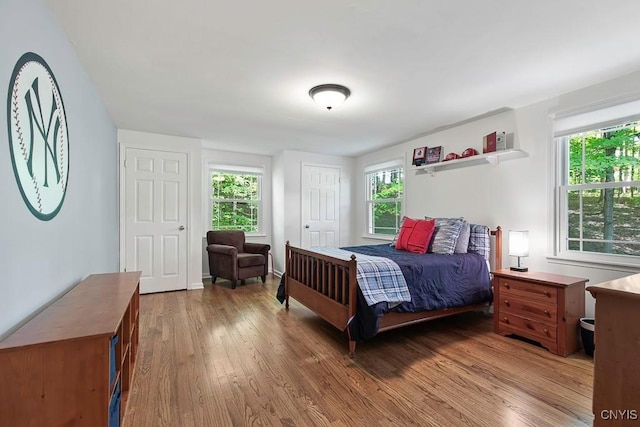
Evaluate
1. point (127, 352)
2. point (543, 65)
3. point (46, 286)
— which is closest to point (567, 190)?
point (543, 65)

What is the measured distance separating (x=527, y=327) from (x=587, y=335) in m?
0.39

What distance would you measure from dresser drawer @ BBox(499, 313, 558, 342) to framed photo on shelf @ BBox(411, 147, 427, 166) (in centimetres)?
222

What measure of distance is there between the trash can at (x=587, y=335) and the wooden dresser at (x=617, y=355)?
125 cm

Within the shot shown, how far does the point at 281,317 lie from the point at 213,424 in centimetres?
166

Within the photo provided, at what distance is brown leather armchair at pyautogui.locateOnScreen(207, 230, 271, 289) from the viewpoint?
4.59 meters

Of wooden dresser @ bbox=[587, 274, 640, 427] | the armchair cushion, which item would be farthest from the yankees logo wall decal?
the armchair cushion

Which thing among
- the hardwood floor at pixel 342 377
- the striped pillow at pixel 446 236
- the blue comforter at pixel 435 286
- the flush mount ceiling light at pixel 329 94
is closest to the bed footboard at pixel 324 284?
the blue comforter at pixel 435 286

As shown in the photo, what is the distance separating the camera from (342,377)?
81.0 inches

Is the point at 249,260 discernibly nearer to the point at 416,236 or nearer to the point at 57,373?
the point at 416,236

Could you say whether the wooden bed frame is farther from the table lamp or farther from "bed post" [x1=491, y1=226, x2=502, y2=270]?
the table lamp

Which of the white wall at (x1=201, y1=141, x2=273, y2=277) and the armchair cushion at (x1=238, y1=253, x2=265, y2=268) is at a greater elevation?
the white wall at (x1=201, y1=141, x2=273, y2=277)

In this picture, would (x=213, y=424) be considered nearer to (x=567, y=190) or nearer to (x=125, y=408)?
(x=125, y=408)

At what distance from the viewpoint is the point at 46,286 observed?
62.4 inches

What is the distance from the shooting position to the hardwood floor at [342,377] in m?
1.66
